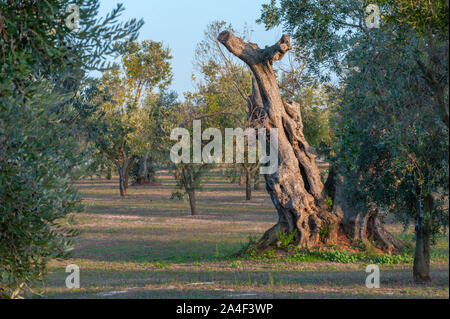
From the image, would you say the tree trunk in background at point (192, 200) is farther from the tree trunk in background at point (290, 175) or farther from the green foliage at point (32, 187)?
the green foliage at point (32, 187)

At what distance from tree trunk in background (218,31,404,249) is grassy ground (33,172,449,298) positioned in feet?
4.62

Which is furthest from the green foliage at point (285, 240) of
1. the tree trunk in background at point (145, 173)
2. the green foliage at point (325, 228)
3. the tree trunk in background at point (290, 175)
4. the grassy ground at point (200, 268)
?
the tree trunk in background at point (145, 173)

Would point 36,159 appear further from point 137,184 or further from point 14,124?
point 137,184

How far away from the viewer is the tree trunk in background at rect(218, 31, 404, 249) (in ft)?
56.4

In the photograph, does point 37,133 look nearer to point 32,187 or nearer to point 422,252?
point 32,187

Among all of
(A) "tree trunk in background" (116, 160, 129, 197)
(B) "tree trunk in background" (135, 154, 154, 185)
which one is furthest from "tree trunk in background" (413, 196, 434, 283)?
(B) "tree trunk in background" (135, 154, 154, 185)

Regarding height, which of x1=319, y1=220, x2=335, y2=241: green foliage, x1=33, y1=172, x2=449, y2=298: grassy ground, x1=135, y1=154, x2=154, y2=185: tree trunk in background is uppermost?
x1=135, y1=154, x2=154, y2=185: tree trunk in background

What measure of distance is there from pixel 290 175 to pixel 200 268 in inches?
165

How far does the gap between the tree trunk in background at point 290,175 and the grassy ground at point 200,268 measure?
1.41 meters

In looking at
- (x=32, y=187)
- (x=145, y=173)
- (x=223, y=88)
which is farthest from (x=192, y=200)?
(x=145, y=173)

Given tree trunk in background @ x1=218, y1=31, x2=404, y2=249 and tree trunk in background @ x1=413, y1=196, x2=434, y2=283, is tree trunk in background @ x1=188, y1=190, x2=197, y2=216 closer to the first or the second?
tree trunk in background @ x1=218, y1=31, x2=404, y2=249

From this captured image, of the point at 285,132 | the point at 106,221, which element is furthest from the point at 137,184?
the point at 285,132

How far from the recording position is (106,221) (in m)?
31.8

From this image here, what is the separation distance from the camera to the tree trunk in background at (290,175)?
17188 mm
